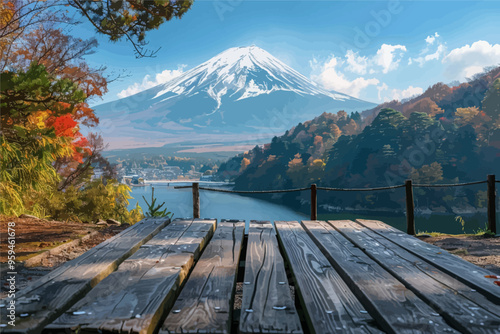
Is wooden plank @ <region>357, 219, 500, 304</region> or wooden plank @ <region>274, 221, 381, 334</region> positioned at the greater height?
wooden plank @ <region>274, 221, 381, 334</region>

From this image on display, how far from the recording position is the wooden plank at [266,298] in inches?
45.4

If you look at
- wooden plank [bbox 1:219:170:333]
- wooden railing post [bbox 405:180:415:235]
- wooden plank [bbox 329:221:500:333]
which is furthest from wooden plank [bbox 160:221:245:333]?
wooden railing post [bbox 405:180:415:235]

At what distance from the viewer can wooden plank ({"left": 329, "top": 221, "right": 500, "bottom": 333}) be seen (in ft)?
4.00

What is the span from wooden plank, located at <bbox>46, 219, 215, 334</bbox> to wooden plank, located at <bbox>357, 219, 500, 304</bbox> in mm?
1173

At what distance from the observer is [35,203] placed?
33.5 ft

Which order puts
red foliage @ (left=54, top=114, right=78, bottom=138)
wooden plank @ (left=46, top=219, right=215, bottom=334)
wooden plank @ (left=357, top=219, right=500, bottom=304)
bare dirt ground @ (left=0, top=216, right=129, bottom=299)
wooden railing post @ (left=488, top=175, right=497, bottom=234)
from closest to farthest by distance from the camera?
wooden plank @ (left=46, top=219, right=215, bottom=334), wooden plank @ (left=357, top=219, right=500, bottom=304), bare dirt ground @ (left=0, top=216, right=129, bottom=299), wooden railing post @ (left=488, top=175, right=497, bottom=234), red foliage @ (left=54, top=114, right=78, bottom=138)

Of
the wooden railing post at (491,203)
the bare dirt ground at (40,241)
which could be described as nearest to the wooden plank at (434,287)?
the bare dirt ground at (40,241)

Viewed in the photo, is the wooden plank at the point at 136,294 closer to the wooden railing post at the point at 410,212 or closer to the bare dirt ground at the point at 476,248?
the bare dirt ground at the point at 476,248

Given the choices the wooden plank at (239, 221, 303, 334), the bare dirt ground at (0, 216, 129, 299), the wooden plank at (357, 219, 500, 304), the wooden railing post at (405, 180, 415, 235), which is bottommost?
the bare dirt ground at (0, 216, 129, 299)

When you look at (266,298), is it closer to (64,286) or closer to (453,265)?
(64,286)

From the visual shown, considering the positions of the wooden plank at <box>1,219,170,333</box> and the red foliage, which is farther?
the red foliage

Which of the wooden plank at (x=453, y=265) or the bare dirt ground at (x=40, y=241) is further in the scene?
the bare dirt ground at (x=40, y=241)

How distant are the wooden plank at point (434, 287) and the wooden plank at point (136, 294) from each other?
92 centimetres

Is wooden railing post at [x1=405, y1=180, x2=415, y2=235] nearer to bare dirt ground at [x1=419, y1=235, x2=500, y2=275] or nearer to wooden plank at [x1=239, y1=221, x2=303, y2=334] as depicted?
bare dirt ground at [x1=419, y1=235, x2=500, y2=275]
